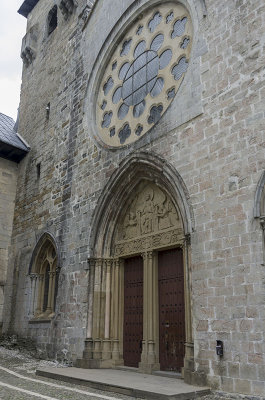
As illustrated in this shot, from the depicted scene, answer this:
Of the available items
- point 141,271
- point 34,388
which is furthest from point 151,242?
point 34,388

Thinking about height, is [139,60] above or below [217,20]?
above

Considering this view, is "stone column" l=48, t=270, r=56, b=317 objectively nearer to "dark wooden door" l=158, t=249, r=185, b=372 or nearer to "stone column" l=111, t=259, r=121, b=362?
"stone column" l=111, t=259, r=121, b=362

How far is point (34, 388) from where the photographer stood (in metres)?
6.20

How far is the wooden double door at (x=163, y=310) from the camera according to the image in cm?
736

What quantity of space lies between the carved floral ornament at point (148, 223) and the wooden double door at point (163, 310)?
0.32 m

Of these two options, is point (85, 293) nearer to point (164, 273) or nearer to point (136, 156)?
point (164, 273)

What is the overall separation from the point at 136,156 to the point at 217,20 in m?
3.06

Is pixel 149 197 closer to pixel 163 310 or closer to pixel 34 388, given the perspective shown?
pixel 163 310

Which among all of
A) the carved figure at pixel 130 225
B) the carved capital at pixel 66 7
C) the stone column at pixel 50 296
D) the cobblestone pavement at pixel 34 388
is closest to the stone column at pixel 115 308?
the carved figure at pixel 130 225

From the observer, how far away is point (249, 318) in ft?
18.2

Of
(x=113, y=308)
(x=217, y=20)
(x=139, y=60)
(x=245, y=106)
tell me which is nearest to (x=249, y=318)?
(x=245, y=106)

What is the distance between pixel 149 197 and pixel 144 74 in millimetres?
3078

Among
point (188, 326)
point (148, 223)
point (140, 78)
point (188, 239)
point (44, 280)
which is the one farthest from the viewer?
→ point (44, 280)

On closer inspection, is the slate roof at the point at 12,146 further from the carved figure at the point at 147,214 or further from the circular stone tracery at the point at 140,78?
the carved figure at the point at 147,214
